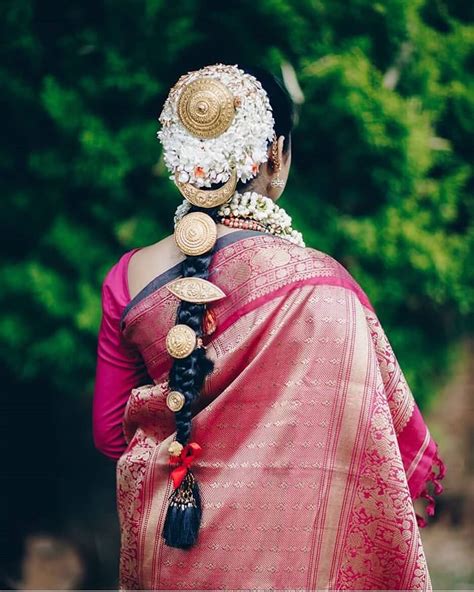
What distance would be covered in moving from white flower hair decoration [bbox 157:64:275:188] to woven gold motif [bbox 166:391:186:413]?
1.50ft

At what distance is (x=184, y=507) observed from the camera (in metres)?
1.74

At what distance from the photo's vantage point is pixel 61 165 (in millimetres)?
2783

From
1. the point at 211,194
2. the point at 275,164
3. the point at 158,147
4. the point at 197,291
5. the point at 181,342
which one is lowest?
the point at 181,342

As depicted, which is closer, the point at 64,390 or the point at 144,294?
the point at 144,294

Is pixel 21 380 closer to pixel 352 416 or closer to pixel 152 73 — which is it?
pixel 152 73

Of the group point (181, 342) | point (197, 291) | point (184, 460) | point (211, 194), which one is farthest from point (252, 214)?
point (184, 460)

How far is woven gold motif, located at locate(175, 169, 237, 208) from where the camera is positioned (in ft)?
5.85

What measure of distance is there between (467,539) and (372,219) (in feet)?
5.18

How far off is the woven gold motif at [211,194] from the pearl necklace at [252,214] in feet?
0.13

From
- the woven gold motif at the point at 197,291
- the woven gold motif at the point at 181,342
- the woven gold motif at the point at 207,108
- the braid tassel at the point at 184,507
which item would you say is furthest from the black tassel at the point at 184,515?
the woven gold motif at the point at 207,108

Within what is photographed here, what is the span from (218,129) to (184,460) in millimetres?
707

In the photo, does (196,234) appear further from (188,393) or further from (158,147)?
(158,147)

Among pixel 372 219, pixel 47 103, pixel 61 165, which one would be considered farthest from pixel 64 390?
pixel 372 219

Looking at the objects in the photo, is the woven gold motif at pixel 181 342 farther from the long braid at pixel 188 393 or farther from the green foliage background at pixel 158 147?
the green foliage background at pixel 158 147
